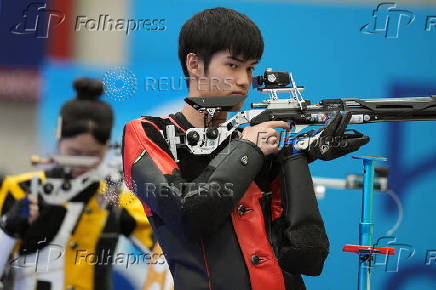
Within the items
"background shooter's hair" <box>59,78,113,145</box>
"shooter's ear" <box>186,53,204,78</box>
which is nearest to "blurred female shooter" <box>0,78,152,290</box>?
"background shooter's hair" <box>59,78,113,145</box>

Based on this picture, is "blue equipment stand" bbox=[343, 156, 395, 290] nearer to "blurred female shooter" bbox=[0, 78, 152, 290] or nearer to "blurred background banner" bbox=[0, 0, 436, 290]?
"blurred background banner" bbox=[0, 0, 436, 290]

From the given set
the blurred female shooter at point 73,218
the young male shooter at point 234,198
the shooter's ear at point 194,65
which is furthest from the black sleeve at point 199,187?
the blurred female shooter at point 73,218

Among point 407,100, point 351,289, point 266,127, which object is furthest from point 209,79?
point 351,289

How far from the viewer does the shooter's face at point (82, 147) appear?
5.83 ft

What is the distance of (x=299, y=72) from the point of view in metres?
1.77

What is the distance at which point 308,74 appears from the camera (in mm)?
1776

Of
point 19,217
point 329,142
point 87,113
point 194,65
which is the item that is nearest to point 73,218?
point 19,217

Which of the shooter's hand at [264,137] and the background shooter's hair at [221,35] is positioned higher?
the background shooter's hair at [221,35]

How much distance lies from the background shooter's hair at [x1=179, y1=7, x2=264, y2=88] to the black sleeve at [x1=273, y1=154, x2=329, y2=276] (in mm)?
290

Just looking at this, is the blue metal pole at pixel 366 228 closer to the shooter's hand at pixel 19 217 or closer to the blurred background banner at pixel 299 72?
the blurred background banner at pixel 299 72

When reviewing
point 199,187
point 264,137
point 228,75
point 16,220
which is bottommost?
point 16,220

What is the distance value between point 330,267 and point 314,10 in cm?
86

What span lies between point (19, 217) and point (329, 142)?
3.49 ft

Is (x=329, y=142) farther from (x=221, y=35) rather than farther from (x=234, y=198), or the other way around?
(x=221, y=35)
